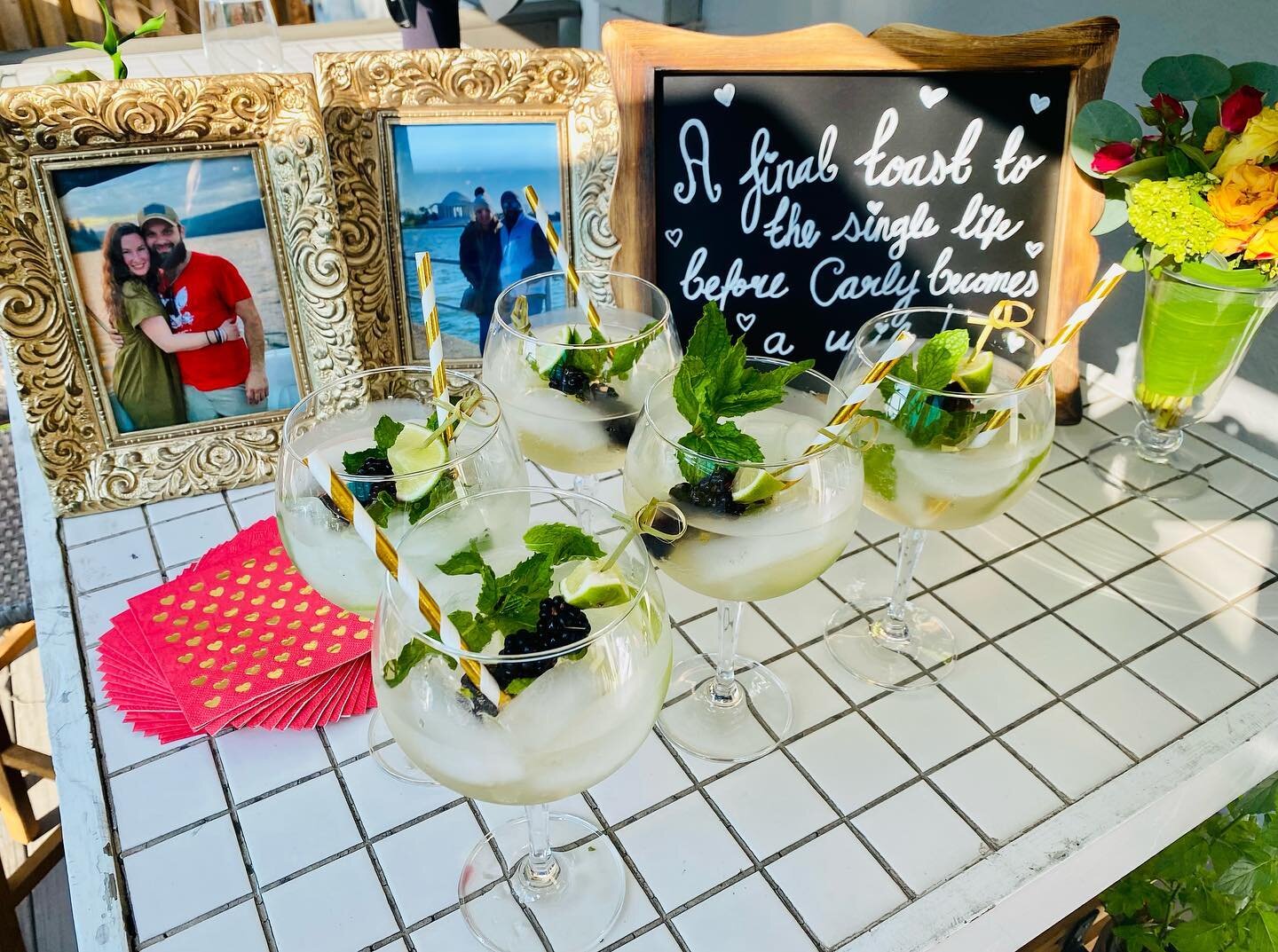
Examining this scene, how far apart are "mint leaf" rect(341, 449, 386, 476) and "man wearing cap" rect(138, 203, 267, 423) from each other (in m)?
0.39

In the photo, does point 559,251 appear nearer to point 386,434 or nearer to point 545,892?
point 386,434

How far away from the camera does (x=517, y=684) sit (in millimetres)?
680

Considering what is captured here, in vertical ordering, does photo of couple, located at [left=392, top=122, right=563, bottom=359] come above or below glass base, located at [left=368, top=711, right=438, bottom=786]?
above

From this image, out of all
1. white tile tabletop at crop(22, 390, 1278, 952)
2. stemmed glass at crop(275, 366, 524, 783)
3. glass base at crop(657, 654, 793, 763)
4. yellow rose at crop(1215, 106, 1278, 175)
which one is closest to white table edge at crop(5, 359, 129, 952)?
white tile tabletop at crop(22, 390, 1278, 952)

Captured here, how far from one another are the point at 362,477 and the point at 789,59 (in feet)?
2.61

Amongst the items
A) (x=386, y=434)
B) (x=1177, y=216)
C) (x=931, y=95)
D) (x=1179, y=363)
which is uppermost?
(x=931, y=95)

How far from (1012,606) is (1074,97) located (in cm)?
67

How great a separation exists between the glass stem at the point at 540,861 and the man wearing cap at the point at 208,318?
69 centimetres

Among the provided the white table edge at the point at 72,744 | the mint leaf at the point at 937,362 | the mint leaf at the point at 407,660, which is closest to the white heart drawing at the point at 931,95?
the mint leaf at the point at 937,362

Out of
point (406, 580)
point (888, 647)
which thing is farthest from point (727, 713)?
point (406, 580)

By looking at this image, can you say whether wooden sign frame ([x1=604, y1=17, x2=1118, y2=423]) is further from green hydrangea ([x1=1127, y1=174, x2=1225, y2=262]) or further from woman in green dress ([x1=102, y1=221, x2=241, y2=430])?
woman in green dress ([x1=102, y1=221, x2=241, y2=430])

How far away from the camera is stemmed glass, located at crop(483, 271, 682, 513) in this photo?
1.04 metres

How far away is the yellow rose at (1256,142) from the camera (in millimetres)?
1133

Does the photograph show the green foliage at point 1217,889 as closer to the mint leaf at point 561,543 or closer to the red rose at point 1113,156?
the red rose at point 1113,156
